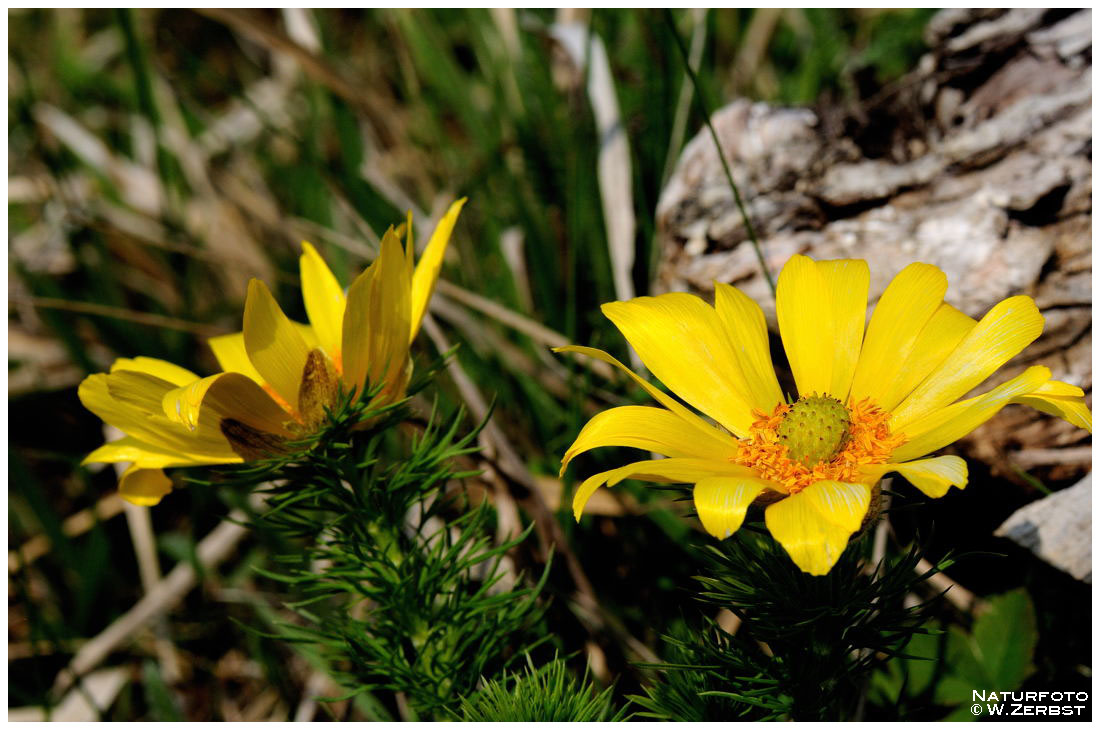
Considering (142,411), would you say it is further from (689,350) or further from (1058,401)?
(1058,401)

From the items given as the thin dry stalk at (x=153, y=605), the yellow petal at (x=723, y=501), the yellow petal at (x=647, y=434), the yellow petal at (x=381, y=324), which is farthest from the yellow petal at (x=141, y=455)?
the thin dry stalk at (x=153, y=605)

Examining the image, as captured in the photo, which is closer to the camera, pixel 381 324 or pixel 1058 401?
pixel 1058 401

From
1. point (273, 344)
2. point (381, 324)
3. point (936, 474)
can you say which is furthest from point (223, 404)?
point (936, 474)

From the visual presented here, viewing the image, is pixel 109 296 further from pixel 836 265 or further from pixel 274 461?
pixel 836 265

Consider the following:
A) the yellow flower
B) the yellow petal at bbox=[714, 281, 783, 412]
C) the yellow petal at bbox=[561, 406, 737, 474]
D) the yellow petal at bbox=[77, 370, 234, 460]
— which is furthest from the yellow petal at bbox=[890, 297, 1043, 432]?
the yellow petal at bbox=[77, 370, 234, 460]

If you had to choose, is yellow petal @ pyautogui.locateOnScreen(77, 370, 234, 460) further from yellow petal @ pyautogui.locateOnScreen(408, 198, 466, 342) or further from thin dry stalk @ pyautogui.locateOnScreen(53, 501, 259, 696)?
thin dry stalk @ pyautogui.locateOnScreen(53, 501, 259, 696)

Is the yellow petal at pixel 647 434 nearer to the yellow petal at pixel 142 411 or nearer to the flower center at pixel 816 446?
the flower center at pixel 816 446
